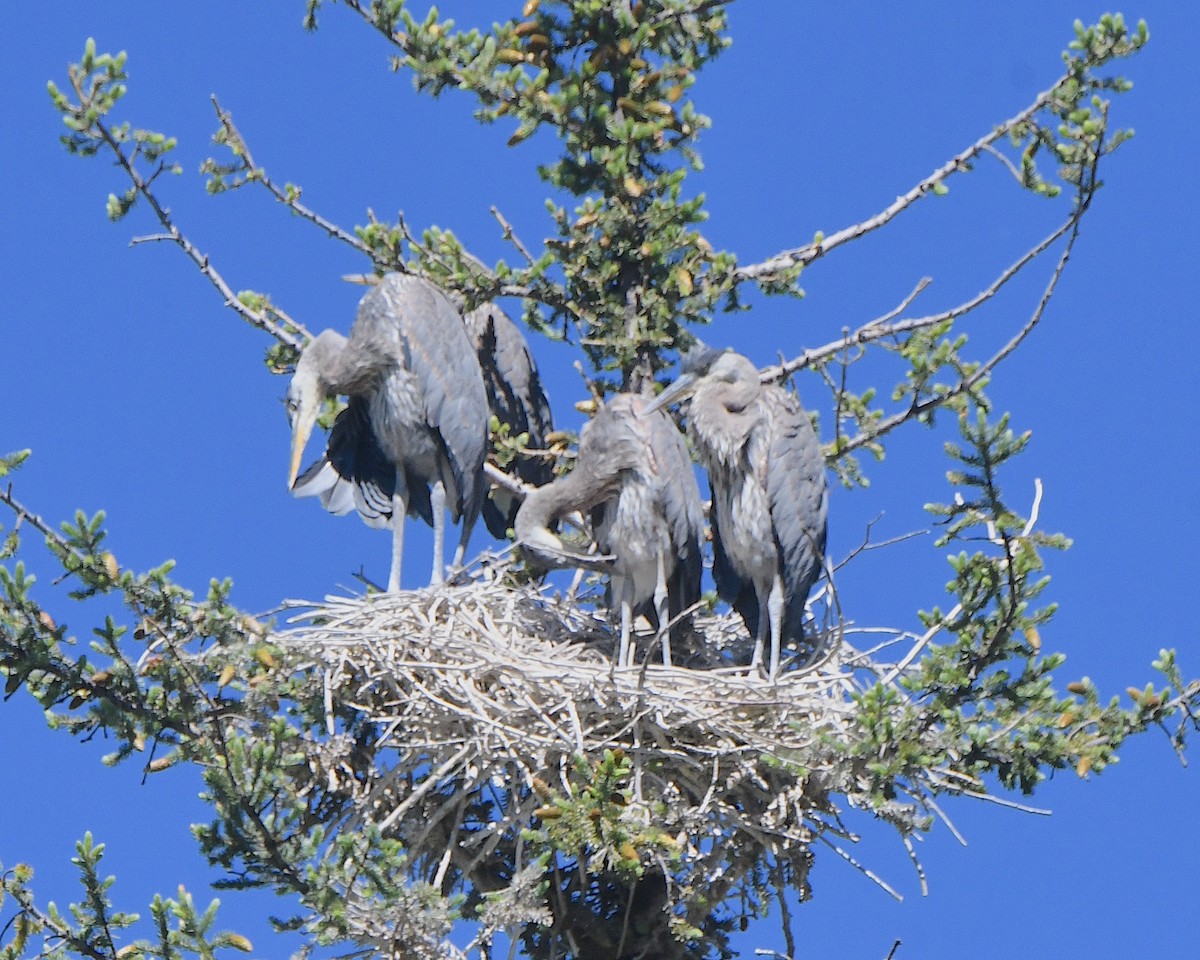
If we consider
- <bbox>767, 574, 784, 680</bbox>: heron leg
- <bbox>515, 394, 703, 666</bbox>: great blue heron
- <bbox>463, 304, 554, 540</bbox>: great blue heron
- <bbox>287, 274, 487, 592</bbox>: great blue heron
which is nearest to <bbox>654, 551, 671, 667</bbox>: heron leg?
<bbox>515, 394, 703, 666</bbox>: great blue heron

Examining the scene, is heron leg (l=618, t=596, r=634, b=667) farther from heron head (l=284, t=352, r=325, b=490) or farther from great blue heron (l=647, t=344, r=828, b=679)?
heron head (l=284, t=352, r=325, b=490)

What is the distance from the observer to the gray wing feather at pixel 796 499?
972 cm

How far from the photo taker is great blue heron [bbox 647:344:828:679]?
31.9ft

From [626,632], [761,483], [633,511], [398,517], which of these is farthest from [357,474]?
[761,483]

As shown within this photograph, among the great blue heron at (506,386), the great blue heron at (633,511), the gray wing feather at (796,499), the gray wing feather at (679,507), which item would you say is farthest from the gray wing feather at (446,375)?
the gray wing feather at (796,499)

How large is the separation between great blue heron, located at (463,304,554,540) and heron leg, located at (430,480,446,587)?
615 millimetres

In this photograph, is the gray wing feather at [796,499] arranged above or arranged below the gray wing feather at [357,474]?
below

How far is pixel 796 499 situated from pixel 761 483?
16cm

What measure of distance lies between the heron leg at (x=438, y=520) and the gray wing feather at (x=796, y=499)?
1.58 metres

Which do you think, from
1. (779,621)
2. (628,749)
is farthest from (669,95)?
(628,749)

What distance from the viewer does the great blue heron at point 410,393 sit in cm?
1028

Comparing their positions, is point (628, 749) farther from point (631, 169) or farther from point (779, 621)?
point (631, 169)

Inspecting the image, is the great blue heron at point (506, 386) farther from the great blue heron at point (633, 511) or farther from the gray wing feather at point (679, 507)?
the gray wing feather at point (679, 507)

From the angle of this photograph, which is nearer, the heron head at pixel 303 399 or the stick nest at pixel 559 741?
the stick nest at pixel 559 741
